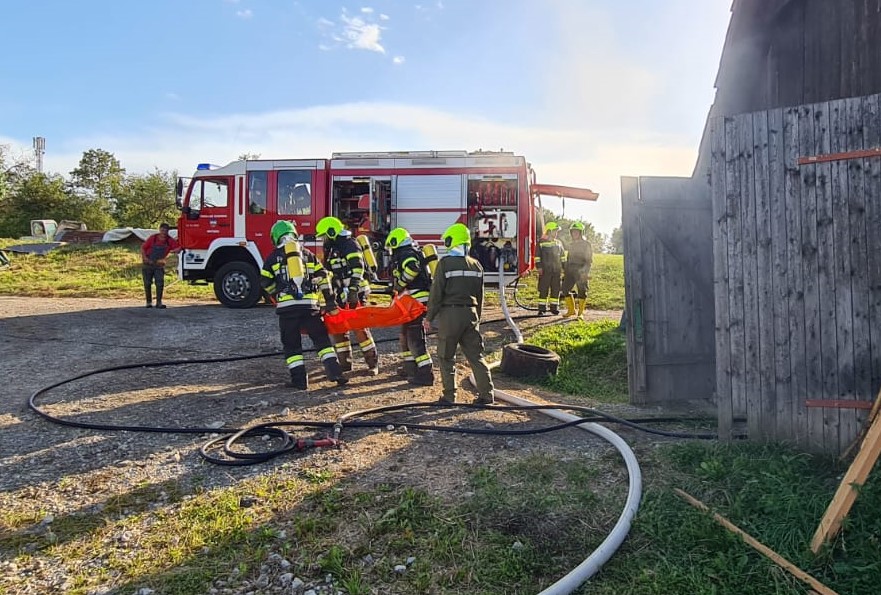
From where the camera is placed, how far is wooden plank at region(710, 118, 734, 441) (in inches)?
158

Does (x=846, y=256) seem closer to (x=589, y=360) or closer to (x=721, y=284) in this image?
(x=721, y=284)

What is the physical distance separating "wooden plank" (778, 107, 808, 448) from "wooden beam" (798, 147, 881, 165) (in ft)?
0.21

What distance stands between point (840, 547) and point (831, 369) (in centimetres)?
144

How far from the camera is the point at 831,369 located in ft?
12.3

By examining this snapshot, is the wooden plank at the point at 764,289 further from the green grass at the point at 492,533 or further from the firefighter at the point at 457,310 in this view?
the firefighter at the point at 457,310

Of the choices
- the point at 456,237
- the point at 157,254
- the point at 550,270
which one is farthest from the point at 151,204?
the point at 456,237

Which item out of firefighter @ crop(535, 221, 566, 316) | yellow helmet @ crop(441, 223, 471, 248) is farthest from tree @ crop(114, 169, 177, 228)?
yellow helmet @ crop(441, 223, 471, 248)

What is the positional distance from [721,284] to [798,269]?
0.45m

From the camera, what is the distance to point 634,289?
554 centimetres

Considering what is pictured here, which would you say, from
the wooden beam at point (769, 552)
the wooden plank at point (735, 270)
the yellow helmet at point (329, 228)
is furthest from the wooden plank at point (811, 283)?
the yellow helmet at point (329, 228)

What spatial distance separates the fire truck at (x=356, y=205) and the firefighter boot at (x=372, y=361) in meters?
5.06

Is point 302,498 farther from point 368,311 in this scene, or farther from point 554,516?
point 368,311

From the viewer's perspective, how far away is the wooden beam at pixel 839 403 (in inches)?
143

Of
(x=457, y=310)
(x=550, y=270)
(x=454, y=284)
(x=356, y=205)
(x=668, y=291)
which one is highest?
(x=356, y=205)
